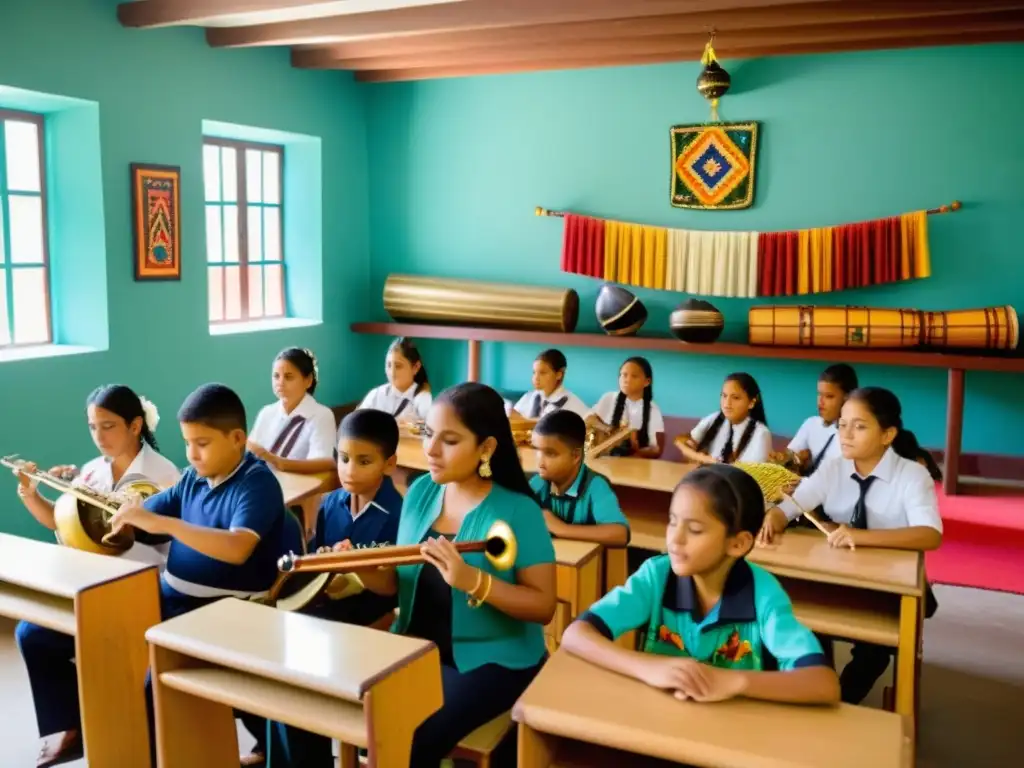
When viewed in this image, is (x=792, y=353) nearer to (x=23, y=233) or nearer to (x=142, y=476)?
(x=142, y=476)

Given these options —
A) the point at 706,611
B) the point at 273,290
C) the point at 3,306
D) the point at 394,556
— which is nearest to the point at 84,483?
the point at 394,556

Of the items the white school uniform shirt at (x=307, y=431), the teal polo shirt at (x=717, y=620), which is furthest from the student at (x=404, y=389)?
the teal polo shirt at (x=717, y=620)

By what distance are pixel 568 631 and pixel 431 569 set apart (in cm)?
45

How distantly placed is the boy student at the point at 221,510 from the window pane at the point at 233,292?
4.01 meters

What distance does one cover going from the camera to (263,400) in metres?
6.38

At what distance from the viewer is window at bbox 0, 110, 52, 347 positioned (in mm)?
4828

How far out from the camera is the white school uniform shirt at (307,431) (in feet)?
13.4

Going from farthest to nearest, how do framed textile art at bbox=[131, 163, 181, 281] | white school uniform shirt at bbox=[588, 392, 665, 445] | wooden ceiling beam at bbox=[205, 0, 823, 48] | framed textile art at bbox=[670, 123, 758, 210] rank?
framed textile art at bbox=[670, 123, 758, 210], framed textile art at bbox=[131, 163, 181, 281], white school uniform shirt at bbox=[588, 392, 665, 445], wooden ceiling beam at bbox=[205, 0, 823, 48]

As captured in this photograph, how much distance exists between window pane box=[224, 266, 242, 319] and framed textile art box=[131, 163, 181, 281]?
82 cm

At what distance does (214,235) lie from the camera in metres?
6.24

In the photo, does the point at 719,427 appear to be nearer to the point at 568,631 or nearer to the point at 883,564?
the point at 883,564

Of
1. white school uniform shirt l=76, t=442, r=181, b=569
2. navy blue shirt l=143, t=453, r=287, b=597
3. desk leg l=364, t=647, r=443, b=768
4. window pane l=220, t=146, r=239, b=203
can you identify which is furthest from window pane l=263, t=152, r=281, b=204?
desk leg l=364, t=647, r=443, b=768

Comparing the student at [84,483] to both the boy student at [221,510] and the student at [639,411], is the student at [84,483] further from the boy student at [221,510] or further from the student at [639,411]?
the student at [639,411]

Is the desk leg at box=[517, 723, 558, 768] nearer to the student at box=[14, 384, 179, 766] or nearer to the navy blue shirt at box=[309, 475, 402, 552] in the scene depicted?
the navy blue shirt at box=[309, 475, 402, 552]
